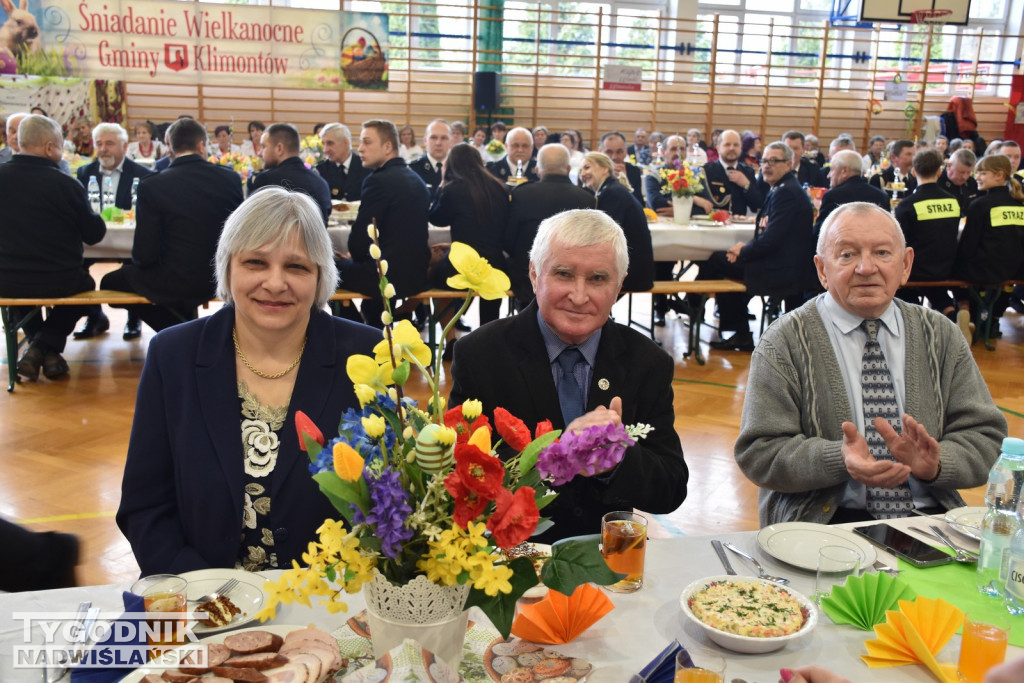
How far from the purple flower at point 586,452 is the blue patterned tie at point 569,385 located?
109 centimetres

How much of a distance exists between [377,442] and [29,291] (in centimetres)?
474

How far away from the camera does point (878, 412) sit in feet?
7.39

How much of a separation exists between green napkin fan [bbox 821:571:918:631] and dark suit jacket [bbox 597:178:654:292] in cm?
411

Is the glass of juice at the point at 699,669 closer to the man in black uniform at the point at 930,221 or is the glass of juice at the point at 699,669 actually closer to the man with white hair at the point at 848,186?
the man with white hair at the point at 848,186

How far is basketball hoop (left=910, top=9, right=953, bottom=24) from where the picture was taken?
13156 mm

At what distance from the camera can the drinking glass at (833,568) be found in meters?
1.48

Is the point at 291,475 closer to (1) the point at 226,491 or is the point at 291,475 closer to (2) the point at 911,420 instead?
(1) the point at 226,491

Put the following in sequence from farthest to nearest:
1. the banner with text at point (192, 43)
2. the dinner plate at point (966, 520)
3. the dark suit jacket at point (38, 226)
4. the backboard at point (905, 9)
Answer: the backboard at point (905, 9) → the banner with text at point (192, 43) → the dark suit jacket at point (38, 226) → the dinner plate at point (966, 520)

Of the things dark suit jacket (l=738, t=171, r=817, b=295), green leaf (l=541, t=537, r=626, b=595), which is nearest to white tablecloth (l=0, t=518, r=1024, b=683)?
green leaf (l=541, t=537, r=626, b=595)

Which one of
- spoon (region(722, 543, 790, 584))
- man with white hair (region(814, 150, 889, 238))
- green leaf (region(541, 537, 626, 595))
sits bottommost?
spoon (region(722, 543, 790, 584))

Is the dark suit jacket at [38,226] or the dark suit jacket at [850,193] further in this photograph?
the dark suit jacket at [850,193]

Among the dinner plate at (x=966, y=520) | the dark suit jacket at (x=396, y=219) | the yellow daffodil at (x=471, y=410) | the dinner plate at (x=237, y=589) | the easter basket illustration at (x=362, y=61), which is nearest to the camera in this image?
the yellow daffodil at (x=471, y=410)

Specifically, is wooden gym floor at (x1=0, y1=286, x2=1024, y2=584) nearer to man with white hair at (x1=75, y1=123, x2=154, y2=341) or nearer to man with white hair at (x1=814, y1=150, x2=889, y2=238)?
man with white hair at (x1=75, y1=123, x2=154, y2=341)

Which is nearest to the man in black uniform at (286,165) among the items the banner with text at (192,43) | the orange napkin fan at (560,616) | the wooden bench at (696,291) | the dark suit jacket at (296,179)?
the dark suit jacket at (296,179)
